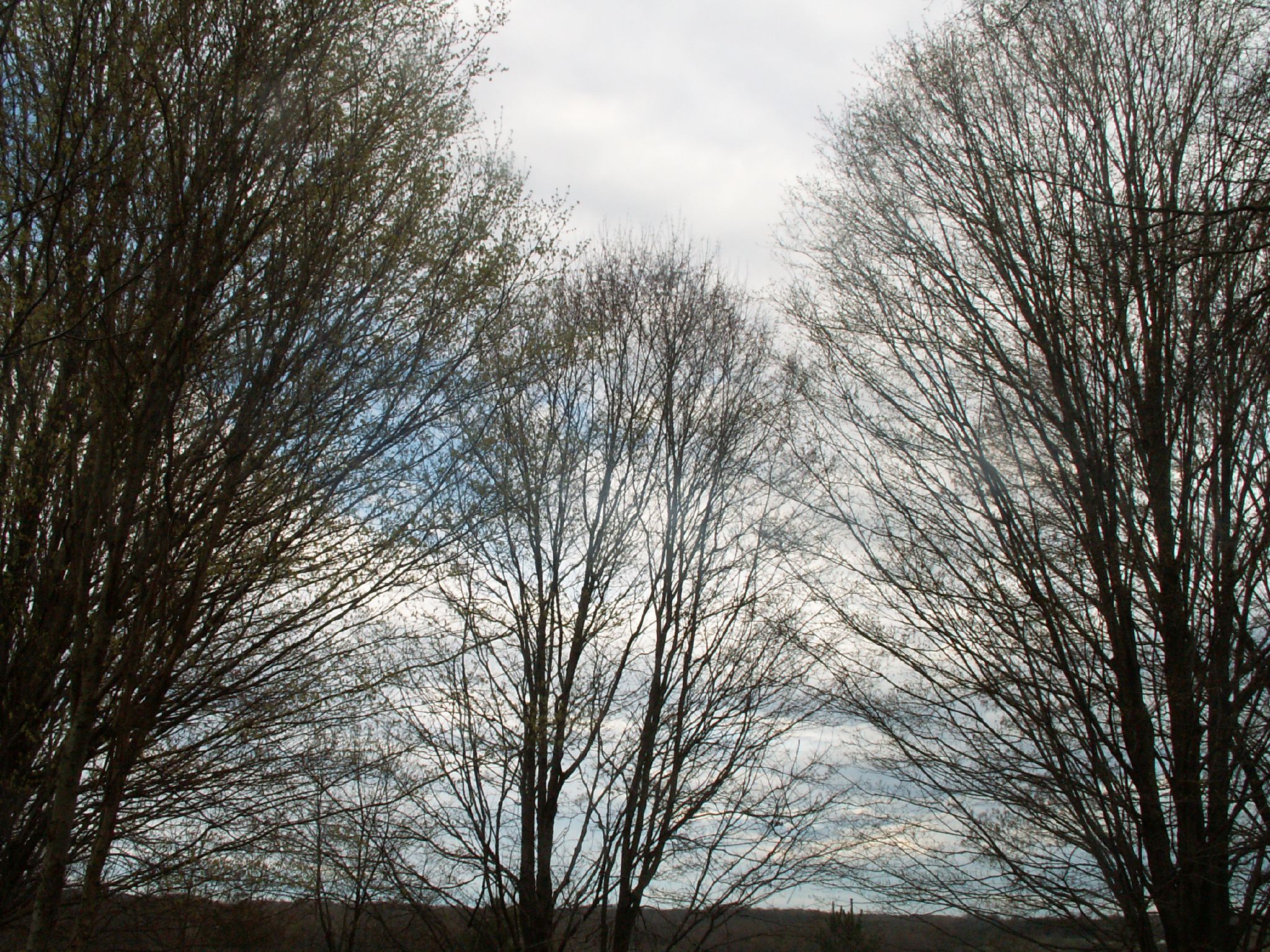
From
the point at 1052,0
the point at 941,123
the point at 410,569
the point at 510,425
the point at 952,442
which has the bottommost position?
the point at 410,569

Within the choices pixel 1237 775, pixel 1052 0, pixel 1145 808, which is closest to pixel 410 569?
pixel 1145 808

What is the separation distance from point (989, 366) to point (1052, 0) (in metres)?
2.54

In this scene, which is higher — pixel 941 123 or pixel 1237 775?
pixel 941 123

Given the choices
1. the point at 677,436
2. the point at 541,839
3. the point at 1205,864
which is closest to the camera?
the point at 1205,864

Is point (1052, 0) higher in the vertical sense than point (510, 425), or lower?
higher

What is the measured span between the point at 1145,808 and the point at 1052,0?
492 centimetres

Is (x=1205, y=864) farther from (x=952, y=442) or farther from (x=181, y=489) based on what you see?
(x=181, y=489)

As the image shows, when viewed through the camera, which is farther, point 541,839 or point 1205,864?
point 541,839

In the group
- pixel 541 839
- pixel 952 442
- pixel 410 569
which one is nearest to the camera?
pixel 952 442

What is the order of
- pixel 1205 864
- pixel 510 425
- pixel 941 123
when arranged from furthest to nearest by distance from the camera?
1. pixel 510 425
2. pixel 941 123
3. pixel 1205 864

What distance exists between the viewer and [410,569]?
527cm

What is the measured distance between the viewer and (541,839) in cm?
647

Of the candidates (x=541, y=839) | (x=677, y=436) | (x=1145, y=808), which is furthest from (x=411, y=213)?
(x=1145, y=808)

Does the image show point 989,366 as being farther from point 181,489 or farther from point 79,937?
point 79,937
